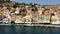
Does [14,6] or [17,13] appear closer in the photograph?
[17,13]

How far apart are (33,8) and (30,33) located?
32942mm

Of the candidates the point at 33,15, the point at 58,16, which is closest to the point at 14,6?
the point at 33,15

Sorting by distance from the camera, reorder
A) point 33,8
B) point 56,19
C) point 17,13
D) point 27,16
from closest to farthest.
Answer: point 56,19, point 27,16, point 17,13, point 33,8

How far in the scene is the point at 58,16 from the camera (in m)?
51.4

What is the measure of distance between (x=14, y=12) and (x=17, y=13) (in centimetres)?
203

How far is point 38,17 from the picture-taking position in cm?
5250

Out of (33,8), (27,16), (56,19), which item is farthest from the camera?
(33,8)

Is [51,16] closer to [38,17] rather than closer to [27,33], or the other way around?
[38,17]

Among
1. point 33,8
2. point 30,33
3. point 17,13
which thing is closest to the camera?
point 30,33

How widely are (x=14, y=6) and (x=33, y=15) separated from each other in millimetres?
12516

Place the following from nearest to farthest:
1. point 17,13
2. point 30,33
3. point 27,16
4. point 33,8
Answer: point 30,33
point 27,16
point 17,13
point 33,8

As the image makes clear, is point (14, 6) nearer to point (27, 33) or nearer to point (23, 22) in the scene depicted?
point (23, 22)

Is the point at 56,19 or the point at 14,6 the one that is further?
the point at 14,6

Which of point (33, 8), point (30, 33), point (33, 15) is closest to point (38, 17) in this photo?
point (33, 15)
